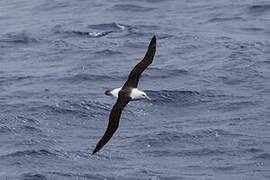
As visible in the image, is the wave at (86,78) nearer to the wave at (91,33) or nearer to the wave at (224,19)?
the wave at (91,33)

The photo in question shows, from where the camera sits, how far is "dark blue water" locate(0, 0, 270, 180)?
26.3m

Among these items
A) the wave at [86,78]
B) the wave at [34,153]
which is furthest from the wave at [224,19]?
the wave at [34,153]

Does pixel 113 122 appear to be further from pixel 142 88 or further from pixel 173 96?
pixel 142 88

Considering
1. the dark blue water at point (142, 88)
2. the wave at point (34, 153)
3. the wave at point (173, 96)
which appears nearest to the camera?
the dark blue water at point (142, 88)

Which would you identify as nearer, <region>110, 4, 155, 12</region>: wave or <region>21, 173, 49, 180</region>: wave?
<region>21, 173, 49, 180</region>: wave

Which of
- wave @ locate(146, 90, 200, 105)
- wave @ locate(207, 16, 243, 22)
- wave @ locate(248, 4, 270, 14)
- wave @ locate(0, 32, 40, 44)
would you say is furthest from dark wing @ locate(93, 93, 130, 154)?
wave @ locate(248, 4, 270, 14)

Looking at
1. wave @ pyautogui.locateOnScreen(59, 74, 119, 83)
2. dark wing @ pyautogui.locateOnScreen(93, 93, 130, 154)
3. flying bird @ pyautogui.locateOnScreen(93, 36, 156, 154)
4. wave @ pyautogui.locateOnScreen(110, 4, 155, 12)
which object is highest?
flying bird @ pyautogui.locateOnScreen(93, 36, 156, 154)

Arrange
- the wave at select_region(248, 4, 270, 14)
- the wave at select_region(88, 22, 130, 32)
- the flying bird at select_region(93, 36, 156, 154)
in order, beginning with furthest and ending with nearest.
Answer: the wave at select_region(248, 4, 270, 14)
the wave at select_region(88, 22, 130, 32)
the flying bird at select_region(93, 36, 156, 154)

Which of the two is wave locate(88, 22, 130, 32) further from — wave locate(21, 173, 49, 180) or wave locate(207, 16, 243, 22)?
wave locate(21, 173, 49, 180)

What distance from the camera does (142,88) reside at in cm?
3102

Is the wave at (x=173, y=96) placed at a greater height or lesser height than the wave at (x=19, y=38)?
greater

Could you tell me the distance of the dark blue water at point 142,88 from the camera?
86.2 feet

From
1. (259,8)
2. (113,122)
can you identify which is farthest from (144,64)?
(259,8)

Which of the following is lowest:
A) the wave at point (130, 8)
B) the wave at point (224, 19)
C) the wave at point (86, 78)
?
the wave at point (130, 8)
